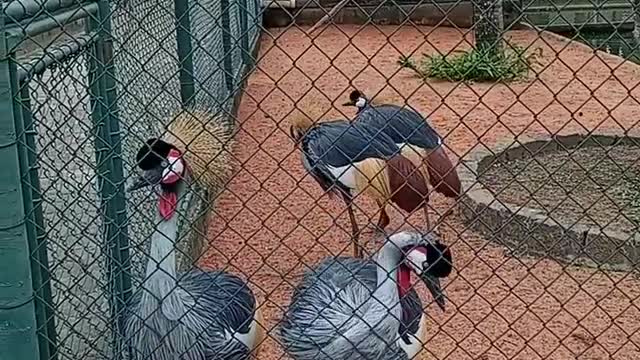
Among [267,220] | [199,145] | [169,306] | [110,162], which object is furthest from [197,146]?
[267,220]

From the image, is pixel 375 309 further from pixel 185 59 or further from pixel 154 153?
pixel 185 59

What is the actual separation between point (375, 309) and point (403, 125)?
2032mm

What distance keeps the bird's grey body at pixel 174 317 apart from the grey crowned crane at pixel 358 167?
4.65 feet

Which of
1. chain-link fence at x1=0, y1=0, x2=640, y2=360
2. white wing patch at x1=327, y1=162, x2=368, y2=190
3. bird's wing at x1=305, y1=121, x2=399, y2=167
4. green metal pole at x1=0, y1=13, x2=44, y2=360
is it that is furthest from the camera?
white wing patch at x1=327, y1=162, x2=368, y2=190

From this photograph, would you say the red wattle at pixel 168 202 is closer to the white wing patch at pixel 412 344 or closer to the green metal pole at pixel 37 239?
the green metal pole at pixel 37 239

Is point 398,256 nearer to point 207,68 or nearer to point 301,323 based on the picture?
point 301,323

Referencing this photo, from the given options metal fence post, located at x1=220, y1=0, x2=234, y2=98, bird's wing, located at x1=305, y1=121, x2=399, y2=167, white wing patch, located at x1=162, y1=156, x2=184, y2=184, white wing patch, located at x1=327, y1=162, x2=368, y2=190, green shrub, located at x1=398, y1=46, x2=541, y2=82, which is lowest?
green shrub, located at x1=398, y1=46, x2=541, y2=82

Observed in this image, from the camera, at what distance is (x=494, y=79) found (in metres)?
9.59

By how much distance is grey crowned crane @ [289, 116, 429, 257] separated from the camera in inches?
181

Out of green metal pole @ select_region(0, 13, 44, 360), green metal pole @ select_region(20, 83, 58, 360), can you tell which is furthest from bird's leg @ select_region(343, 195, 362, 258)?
green metal pole @ select_region(0, 13, 44, 360)

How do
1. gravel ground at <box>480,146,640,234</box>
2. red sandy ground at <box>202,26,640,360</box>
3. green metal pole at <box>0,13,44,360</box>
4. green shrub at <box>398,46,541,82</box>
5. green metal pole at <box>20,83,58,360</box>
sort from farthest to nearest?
green shrub at <box>398,46,541,82</box> → gravel ground at <box>480,146,640,234</box> → red sandy ground at <box>202,26,640,360</box> → green metal pole at <box>20,83,58,360</box> → green metal pole at <box>0,13,44,360</box>

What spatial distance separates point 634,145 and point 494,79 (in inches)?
129

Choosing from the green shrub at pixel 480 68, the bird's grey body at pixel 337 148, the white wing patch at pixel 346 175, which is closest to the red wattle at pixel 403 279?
the bird's grey body at pixel 337 148

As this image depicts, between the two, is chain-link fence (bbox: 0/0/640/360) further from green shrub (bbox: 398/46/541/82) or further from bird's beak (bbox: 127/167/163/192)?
green shrub (bbox: 398/46/541/82)
